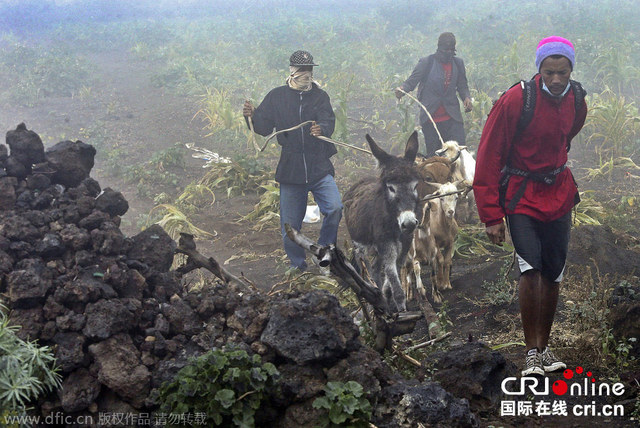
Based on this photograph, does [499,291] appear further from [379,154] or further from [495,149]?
[495,149]

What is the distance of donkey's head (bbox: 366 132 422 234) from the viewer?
21.1 feet

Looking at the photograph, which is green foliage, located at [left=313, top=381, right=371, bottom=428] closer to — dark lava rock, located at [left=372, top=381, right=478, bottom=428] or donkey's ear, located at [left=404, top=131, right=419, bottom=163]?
dark lava rock, located at [left=372, top=381, right=478, bottom=428]

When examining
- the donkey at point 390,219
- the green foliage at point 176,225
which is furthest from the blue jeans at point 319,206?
the green foliage at point 176,225

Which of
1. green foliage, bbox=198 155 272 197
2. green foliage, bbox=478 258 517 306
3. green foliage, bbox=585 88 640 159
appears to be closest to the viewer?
green foliage, bbox=478 258 517 306

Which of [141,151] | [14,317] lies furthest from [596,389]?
[141,151]

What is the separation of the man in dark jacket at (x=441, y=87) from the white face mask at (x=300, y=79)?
285 centimetres

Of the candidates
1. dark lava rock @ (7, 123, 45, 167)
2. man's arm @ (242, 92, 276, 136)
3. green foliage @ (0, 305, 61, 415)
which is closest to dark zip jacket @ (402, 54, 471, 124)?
man's arm @ (242, 92, 276, 136)

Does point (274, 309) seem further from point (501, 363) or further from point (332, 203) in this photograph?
point (332, 203)

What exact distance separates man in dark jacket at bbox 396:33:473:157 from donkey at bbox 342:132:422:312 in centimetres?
307

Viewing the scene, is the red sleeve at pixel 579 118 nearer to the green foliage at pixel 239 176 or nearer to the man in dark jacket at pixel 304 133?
the man in dark jacket at pixel 304 133

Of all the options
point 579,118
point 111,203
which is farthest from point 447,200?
point 111,203

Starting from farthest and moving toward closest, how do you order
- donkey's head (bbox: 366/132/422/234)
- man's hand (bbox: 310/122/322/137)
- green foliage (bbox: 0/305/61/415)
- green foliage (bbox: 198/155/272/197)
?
green foliage (bbox: 198/155/272/197) → man's hand (bbox: 310/122/322/137) → donkey's head (bbox: 366/132/422/234) → green foliage (bbox: 0/305/61/415)

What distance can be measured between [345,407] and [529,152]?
7.79ft

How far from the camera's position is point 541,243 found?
178 inches
